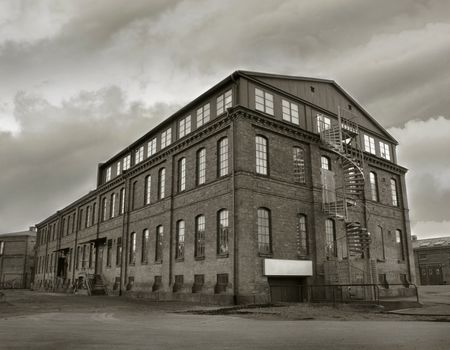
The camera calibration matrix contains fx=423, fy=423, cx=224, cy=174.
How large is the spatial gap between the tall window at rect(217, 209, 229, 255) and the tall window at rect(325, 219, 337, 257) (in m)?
6.55

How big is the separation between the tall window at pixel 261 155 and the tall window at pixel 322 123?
16.5ft

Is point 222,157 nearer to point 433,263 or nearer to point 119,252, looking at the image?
point 119,252

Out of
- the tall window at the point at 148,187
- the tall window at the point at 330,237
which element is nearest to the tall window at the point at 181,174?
the tall window at the point at 148,187

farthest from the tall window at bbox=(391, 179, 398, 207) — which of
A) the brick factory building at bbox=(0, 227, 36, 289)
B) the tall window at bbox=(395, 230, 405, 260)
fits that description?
the brick factory building at bbox=(0, 227, 36, 289)

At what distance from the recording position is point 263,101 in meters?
24.1

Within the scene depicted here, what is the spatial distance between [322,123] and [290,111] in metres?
2.79

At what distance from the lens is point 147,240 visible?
98.7ft

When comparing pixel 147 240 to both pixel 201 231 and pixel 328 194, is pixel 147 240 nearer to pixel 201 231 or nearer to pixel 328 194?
pixel 201 231

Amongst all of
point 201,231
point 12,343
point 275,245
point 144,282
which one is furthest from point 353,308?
point 144,282

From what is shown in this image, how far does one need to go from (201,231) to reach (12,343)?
15832mm

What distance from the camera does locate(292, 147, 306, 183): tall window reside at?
24609mm

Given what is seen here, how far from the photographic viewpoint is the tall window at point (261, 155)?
75.4ft

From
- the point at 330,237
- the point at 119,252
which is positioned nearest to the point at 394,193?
the point at 330,237

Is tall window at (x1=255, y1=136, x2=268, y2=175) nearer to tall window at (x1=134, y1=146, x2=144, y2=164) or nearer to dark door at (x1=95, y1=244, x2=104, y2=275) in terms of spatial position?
tall window at (x1=134, y1=146, x2=144, y2=164)
